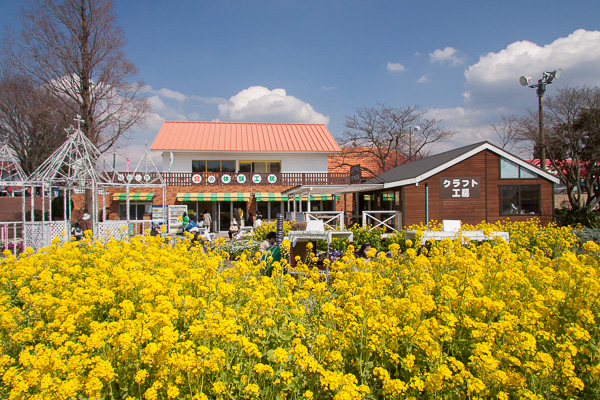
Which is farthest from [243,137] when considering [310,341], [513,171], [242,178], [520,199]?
[310,341]

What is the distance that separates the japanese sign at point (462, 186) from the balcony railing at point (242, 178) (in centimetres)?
1174

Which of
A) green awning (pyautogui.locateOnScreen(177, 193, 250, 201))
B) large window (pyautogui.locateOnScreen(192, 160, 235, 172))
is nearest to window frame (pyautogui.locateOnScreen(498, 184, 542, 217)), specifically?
green awning (pyautogui.locateOnScreen(177, 193, 250, 201))

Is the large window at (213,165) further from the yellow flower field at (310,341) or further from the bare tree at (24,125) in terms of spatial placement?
the yellow flower field at (310,341)

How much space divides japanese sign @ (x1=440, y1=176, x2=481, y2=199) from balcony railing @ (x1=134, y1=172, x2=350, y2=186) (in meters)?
11.7

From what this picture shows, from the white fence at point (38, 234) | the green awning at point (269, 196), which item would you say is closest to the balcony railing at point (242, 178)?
the green awning at point (269, 196)

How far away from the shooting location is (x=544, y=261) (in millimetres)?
4535

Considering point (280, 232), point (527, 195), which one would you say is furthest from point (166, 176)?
point (527, 195)

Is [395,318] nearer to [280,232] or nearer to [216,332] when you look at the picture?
[216,332]

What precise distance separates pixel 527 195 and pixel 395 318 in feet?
54.1

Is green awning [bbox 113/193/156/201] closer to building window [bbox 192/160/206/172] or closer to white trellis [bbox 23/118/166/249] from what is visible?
building window [bbox 192/160/206/172]

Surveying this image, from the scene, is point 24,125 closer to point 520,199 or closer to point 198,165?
point 198,165

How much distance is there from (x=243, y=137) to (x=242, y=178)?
4979mm

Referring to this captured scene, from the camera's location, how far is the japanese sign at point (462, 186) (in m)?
16.4

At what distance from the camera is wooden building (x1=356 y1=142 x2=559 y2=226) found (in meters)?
16.2
